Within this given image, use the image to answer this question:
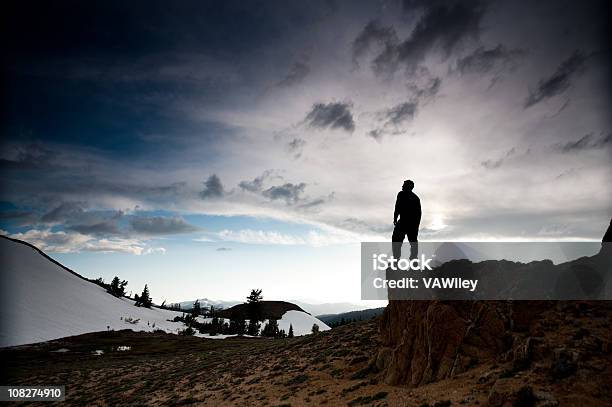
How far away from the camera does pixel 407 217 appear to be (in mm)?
17172

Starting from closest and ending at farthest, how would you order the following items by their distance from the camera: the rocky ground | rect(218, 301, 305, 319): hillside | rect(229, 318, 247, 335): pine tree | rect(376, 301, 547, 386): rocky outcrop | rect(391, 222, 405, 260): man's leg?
the rocky ground, rect(376, 301, 547, 386): rocky outcrop, rect(391, 222, 405, 260): man's leg, rect(229, 318, 247, 335): pine tree, rect(218, 301, 305, 319): hillside

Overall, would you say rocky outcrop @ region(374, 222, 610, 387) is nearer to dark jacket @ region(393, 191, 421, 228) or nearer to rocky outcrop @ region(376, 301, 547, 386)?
rocky outcrop @ region(376, 301, 547, 386)

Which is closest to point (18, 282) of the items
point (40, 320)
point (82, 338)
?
point (40, 320)

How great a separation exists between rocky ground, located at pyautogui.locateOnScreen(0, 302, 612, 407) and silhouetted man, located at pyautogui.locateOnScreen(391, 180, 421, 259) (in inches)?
229

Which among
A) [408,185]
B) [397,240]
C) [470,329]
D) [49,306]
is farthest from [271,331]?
[470,329]

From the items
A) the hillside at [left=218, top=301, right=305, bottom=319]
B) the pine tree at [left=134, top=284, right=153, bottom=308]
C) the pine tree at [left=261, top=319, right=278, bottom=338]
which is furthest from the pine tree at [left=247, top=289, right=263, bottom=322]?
the pine tree at [left=134, top=284, right=153, bottom=308]

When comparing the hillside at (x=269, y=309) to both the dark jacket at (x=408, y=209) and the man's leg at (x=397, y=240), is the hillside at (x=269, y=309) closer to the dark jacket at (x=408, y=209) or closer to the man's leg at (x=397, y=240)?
the man's leg at (x=397, y=240)

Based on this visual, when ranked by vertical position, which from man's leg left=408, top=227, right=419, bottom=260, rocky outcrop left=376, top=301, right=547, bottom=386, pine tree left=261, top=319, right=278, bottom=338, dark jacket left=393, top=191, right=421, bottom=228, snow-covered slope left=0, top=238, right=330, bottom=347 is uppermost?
dark jacket left=393, top=191, right=421, bottom=228

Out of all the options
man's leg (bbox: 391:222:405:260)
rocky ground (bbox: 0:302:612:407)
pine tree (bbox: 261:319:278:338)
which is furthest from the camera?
pine tree (bbox: 261:319:278:338)

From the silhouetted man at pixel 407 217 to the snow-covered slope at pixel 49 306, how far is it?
9274 cm

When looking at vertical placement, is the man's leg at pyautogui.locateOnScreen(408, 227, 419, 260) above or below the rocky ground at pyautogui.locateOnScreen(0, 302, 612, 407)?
above

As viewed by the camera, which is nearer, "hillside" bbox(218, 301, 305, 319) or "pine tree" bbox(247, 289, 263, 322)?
"pine tree" bbox(247, 289, 263, 322)

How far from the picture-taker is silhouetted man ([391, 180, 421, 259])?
56.3 feet

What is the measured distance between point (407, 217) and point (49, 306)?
125479 mm
